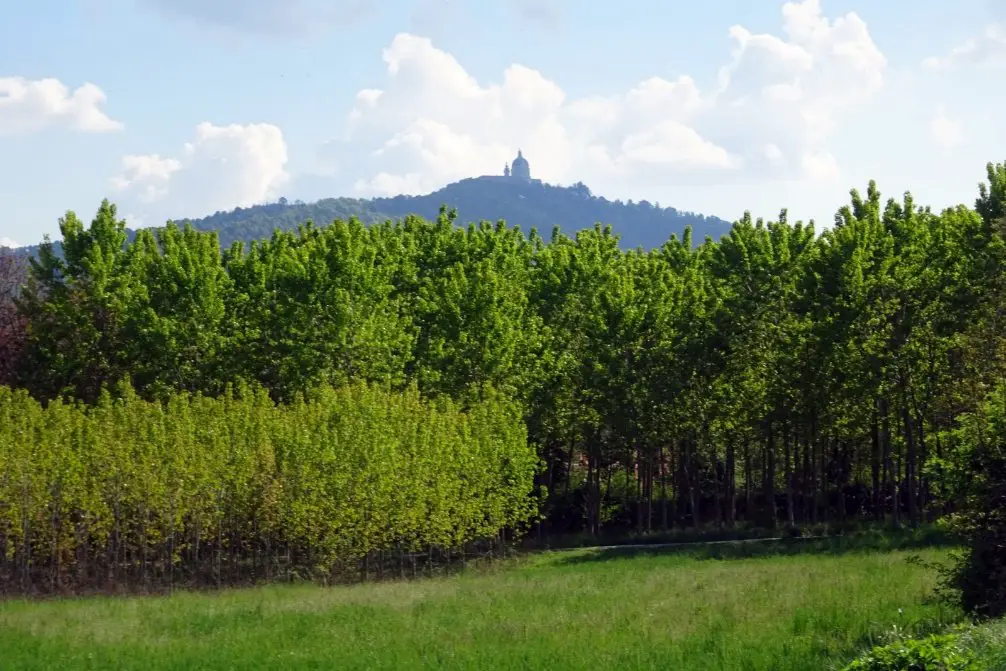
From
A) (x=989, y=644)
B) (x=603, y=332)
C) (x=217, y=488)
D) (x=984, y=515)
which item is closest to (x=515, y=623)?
(x=984, y=515)

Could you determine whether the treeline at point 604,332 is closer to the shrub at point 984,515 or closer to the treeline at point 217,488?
the treeline at point 217,488

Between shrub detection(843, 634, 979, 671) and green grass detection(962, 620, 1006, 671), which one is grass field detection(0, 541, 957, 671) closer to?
green grass detection(962, 620, 1006, 671)

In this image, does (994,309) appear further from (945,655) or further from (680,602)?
(945,655)

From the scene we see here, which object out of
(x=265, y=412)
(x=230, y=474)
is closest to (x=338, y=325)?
(x=265, y=412)

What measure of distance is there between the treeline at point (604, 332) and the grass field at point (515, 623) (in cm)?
1911

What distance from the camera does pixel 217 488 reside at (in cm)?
4344

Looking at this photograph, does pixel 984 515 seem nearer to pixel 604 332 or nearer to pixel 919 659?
pixel 919 659

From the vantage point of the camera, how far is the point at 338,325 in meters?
57.7

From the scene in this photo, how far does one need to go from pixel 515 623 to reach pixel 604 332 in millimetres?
35890

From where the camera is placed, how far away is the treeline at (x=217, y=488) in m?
42.2

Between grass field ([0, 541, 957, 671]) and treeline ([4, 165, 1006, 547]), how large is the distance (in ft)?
62.7

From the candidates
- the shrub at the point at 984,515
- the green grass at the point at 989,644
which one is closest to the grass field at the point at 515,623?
the shrub at the point at 984,515

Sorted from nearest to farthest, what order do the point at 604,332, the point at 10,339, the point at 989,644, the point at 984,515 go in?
the point at 989,644
the point at 984,515
the point at 604,332
the point at 10,339

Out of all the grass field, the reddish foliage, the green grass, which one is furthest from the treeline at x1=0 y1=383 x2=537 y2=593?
the green grass
